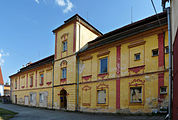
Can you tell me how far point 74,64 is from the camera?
59.2ft

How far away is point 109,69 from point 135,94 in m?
3.50

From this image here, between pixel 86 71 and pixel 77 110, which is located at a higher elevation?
pixel 86 71

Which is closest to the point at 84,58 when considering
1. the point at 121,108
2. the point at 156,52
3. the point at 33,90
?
the point at 121,108

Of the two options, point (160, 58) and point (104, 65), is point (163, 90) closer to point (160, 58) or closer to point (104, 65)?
point (160, 58)

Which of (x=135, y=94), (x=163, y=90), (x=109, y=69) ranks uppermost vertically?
(x=109, y=69)

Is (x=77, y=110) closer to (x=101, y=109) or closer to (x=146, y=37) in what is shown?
(x=101, y=109)

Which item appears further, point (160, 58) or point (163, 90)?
point (160, 58)

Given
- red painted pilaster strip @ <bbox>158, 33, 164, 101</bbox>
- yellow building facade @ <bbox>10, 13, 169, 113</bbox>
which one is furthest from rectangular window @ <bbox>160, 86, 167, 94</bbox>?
red painted pilaster strip @ <bbox>158, 33, 164, 101</bbox>

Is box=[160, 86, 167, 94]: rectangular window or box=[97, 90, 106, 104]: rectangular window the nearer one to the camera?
box=[160, 86, 167, 94]: rectangular window

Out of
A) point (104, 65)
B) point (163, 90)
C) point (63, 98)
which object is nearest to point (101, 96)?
point (104, 65)

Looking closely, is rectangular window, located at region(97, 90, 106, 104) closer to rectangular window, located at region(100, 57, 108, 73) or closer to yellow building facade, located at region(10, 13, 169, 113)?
yellow building facade, located at region(10, 13, 169, 113)

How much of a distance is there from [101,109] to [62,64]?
327 inches

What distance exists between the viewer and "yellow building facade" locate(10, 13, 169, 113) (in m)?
11.3

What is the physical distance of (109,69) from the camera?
14633mm
